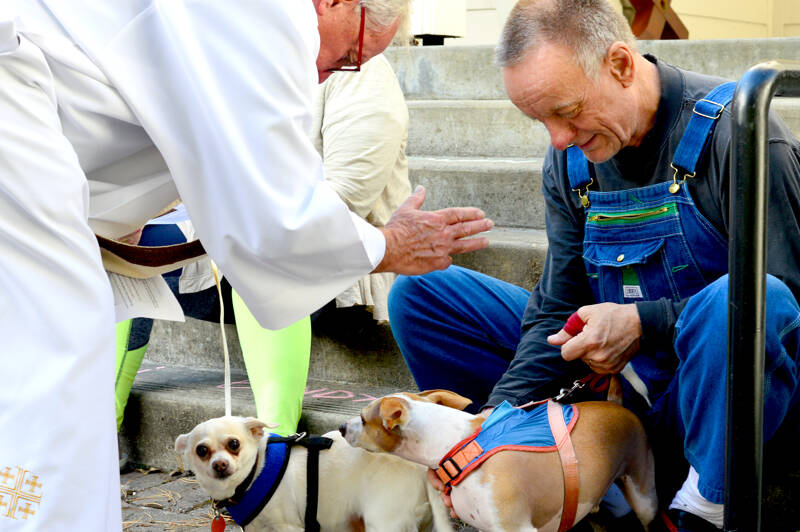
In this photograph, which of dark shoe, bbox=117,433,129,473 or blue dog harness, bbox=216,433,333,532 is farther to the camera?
dark shoe, bbox=117,433,129,473

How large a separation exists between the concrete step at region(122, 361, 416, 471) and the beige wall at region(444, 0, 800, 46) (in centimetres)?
333

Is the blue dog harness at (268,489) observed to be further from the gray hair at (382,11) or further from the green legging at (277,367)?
the gray hair at (382,11)

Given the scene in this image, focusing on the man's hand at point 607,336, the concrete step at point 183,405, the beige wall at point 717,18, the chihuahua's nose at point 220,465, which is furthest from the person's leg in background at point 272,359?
the beige wall at point 717,18

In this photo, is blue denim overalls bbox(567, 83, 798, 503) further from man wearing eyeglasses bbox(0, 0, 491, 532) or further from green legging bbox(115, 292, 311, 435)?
green legging bbox(115, 292, 311, 435)

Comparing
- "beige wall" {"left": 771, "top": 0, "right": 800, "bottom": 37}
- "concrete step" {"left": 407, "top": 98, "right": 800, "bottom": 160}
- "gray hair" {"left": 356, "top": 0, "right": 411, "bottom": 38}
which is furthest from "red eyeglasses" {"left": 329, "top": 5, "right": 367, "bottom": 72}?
"beige wall" {"left": 771, "top": 0, "right": 800, "bottom": 37}

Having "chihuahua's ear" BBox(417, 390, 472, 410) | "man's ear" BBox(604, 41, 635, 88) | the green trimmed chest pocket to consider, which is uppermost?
"man's ear" BBox(604, 41, 635, 88)

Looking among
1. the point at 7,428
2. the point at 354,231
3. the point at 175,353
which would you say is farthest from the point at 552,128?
the point at 175,353

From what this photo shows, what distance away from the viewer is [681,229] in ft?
6.55

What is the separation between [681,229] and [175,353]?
2.14m

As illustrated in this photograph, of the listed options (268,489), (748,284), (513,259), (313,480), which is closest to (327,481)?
(313,480)

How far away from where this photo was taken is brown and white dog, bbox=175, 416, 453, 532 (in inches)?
85.7

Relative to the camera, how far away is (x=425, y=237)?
6.34 ft

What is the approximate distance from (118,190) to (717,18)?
6.04m

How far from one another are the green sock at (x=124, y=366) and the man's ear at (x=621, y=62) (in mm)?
1709
